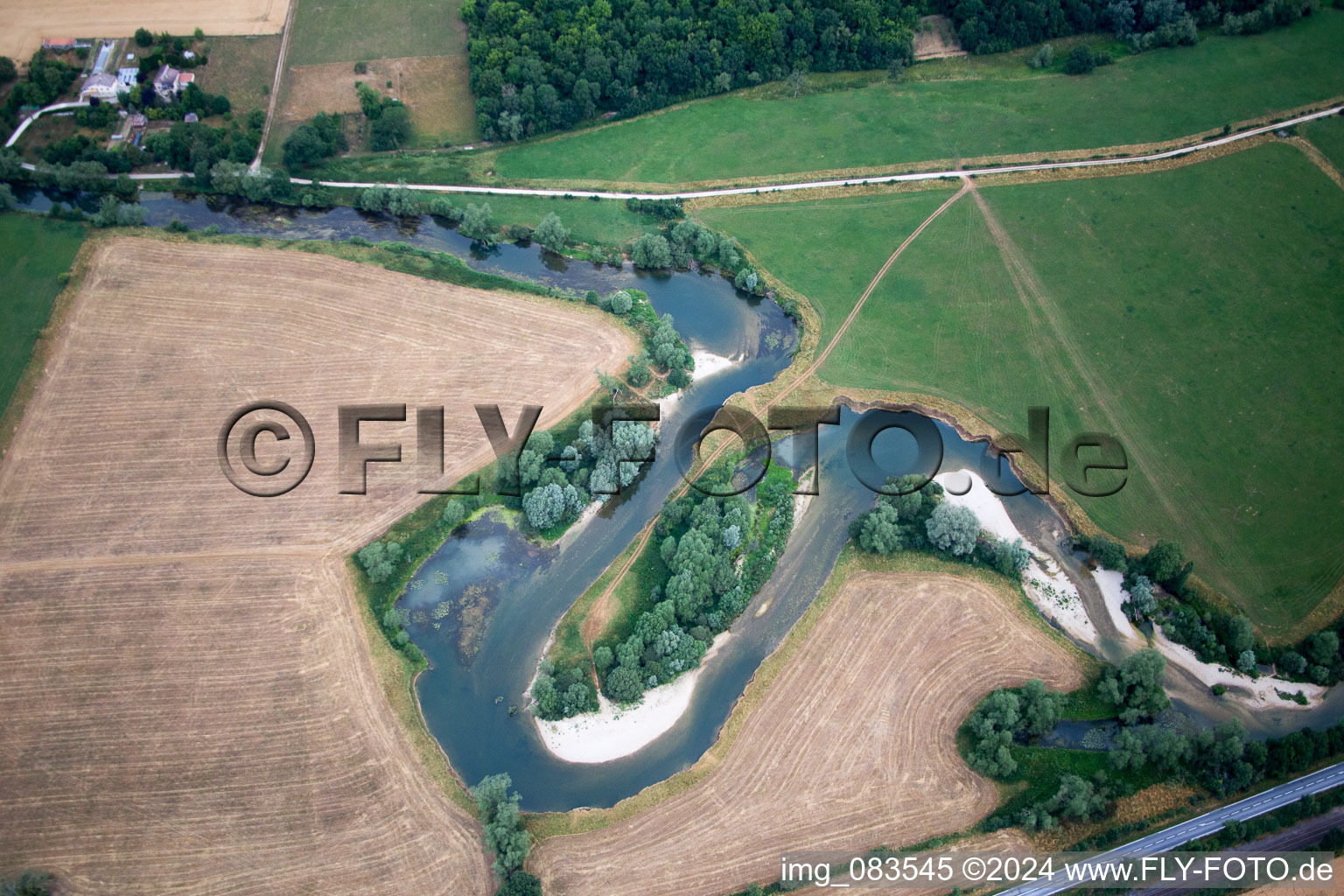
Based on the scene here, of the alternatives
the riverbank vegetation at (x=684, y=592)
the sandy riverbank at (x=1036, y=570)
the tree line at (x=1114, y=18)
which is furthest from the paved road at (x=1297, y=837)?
the tree line at (x=1114, y=18)

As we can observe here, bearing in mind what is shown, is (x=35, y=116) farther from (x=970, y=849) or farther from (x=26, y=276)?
(x=970, y=849)

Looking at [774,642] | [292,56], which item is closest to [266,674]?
[774,642]

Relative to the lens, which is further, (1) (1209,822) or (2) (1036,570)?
(2) (1036,570)

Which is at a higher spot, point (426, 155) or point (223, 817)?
point (426, 155)

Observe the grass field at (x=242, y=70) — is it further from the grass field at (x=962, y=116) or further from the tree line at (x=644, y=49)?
the grass field at (x=962, y=116)

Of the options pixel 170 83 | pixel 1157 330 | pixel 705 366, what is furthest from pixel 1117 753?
pixel 170 83

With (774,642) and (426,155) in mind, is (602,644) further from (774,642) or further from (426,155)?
(426,155)
